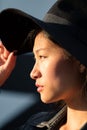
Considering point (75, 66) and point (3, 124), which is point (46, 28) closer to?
point (75, 66)

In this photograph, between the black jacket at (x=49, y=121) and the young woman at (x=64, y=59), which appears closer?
the young woman at (x=64, y=59)

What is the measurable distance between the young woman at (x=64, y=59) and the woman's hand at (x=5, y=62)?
29 cm

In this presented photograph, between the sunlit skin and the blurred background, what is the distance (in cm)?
49

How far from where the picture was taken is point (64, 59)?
3.60ft

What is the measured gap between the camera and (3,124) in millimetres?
1688

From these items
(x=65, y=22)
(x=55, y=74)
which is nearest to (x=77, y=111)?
(x=55, y=74)

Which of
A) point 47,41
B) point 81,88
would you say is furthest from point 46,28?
point 81,88

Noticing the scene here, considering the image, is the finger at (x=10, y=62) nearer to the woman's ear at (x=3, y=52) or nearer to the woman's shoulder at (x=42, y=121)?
the woman's ear at (x=3, y=52)

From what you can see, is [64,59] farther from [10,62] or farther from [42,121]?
[10,62]

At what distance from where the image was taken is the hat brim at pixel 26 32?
1.03 meters

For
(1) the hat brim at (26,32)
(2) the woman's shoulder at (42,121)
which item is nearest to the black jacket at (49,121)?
(2) the woman's shoulder at (42,121)

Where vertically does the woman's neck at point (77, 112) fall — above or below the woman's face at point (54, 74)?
below

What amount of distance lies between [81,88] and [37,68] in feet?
0.41

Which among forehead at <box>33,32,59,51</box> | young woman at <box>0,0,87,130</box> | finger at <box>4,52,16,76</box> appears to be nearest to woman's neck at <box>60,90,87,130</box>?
young woman at <box>0,0,87,130</box>
